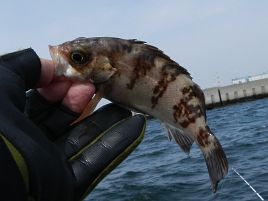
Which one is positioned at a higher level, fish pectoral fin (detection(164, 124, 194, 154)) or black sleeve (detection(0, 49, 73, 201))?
black sleeve (detection(0, 49, 73, 201))

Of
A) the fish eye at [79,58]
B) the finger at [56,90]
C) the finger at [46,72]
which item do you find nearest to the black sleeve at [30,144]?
the finger at [46,72]

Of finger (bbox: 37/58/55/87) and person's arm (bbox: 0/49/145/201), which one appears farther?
finger (bbox: 37/58/55/87)

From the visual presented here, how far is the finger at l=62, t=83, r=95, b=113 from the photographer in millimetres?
3289

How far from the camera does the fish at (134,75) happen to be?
11.0ft

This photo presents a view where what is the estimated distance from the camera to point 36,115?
Answer: 3.38 metres

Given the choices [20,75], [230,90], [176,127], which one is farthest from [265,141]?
[230,90]

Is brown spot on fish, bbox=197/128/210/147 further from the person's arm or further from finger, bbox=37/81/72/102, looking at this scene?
finger, bbox=37/81/72/102

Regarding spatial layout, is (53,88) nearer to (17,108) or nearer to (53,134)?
(53,134)

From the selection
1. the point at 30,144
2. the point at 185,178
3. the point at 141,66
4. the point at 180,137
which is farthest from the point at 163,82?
the point at 185,178

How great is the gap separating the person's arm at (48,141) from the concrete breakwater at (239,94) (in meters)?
46.2

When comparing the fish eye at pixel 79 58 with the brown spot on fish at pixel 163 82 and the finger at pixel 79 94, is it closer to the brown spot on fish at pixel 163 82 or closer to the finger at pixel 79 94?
the finger at pixel 79 94

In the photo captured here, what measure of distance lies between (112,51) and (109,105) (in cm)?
40

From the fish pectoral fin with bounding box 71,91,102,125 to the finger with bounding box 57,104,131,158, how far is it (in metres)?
0.05

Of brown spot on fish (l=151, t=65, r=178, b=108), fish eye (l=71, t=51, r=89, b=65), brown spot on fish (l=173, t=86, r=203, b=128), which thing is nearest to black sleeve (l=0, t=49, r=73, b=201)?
fish eye (l=71, t=51, r=89, b=65)
